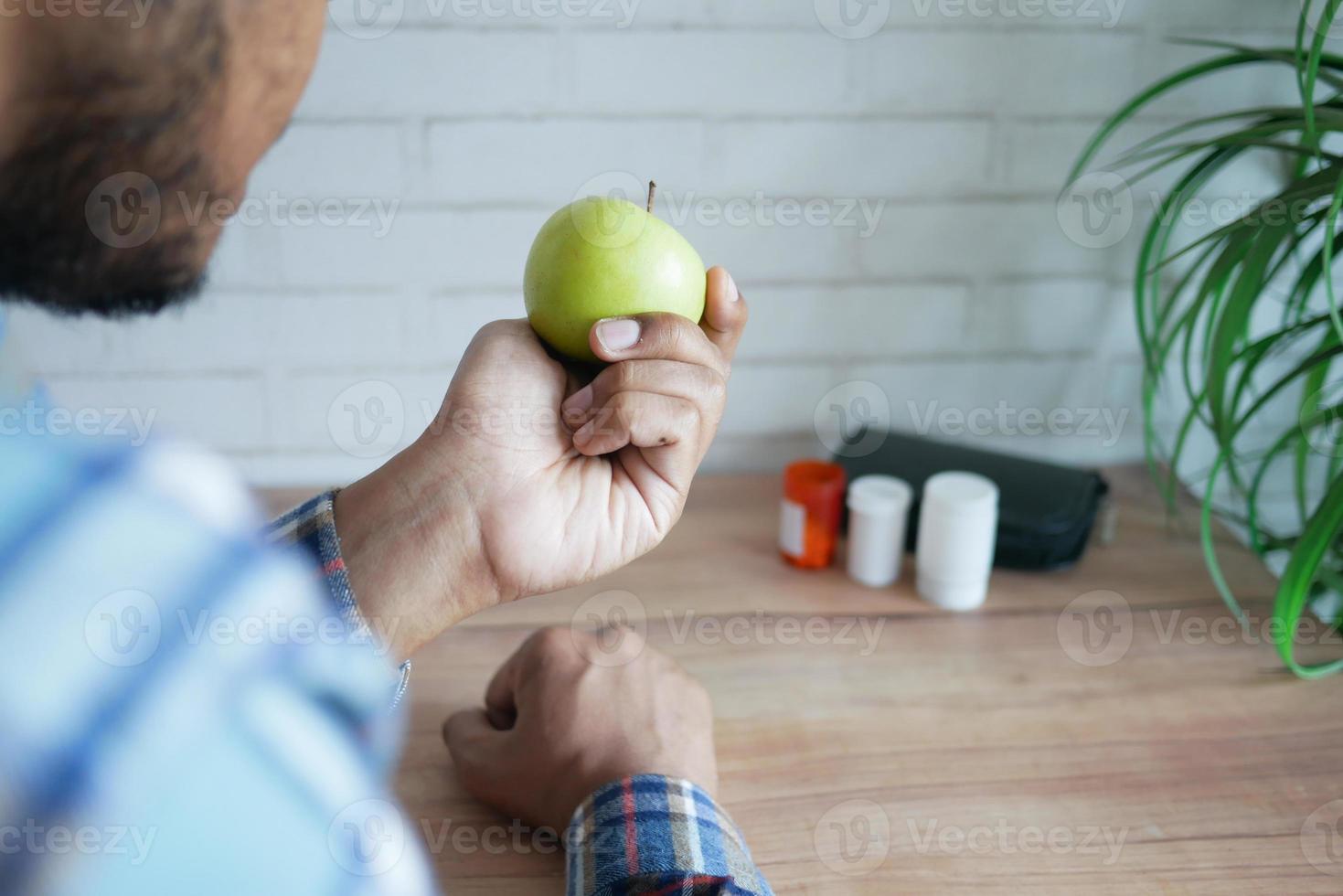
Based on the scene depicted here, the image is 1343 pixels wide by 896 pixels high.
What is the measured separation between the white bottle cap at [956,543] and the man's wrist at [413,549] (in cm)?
49

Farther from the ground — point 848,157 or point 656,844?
point 848,157

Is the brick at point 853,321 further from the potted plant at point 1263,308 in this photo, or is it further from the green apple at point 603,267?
the green apple at point 603,267

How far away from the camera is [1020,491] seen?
3.85ft

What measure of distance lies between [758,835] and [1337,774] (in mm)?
478

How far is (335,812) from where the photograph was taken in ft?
1.38

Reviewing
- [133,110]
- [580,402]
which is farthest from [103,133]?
[580,402]

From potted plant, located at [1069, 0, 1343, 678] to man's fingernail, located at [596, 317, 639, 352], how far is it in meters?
0.54

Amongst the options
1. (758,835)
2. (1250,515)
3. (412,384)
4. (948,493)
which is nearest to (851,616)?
(948,493)

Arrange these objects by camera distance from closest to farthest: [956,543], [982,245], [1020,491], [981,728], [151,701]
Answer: [151,701]
[981,728]
[956,543]
[1020,491]
[982,245]

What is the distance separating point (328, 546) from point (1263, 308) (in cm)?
119

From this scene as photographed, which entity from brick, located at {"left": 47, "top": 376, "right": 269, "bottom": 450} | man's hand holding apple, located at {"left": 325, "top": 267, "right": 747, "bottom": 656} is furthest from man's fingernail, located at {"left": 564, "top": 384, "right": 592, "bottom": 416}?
brick, located at {"left": 47, "top": 376, "right": 269, "bottom": 450}

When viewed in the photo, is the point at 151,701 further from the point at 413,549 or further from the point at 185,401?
the point at 185,401

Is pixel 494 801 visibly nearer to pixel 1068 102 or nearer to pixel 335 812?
pixel 335 812

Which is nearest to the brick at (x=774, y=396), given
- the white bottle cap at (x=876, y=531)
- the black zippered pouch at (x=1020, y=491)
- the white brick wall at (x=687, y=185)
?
the white brick wall at (x=687, y=185)
